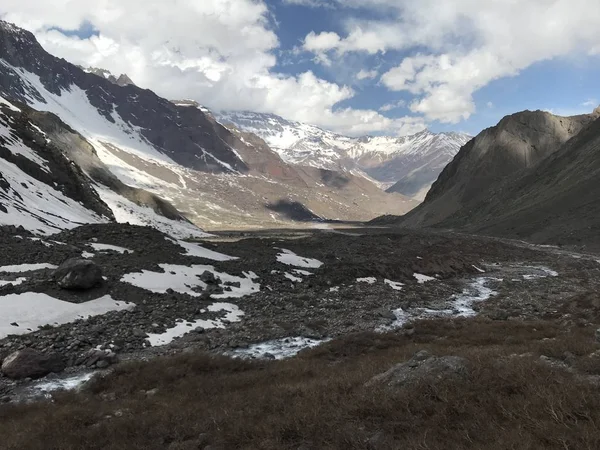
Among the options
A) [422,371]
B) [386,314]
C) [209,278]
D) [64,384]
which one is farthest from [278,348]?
[209,278]

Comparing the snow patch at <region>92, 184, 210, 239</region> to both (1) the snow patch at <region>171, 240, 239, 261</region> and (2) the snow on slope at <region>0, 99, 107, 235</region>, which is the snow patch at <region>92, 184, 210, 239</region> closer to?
(2) the snow on slope at <region>0, 99, 107, 235</region>

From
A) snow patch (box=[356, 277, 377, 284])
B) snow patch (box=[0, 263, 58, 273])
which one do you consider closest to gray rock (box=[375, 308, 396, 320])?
snow patch (box=[356, 277, 377, 284])

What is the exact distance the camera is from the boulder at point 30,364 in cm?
1600

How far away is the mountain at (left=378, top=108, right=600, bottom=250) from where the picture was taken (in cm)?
10119

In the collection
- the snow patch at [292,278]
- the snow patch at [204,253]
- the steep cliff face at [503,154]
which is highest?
the steep cliff face at [503,154]

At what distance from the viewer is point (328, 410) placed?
1027cm

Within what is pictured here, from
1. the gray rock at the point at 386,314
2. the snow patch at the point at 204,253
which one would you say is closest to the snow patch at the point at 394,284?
the gray rock at the point at 386,314

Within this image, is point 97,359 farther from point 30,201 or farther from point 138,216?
point 138,216

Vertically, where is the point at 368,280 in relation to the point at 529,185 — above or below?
below

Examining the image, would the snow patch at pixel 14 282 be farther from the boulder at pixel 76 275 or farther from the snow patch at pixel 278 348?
the snow patch at pixel 278 348

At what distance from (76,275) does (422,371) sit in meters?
20.6

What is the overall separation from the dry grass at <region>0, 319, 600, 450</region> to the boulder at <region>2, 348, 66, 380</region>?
2.87 metres

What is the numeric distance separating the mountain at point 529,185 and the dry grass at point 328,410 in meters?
91.1

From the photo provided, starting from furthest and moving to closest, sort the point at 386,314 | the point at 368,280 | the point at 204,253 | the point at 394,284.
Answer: the point at 204,253, the point at 368,280, the point at 394,284, the point at 386,314
